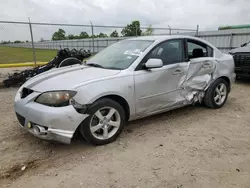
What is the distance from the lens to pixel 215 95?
4.99 meters

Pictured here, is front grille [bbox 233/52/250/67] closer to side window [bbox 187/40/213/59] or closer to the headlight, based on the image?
side window [bbox 187/40/213/59]

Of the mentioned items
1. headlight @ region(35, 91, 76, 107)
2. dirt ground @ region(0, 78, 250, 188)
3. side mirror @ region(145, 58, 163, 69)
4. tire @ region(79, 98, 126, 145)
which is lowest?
dirt ground @ region(0, 78, 250, 188)

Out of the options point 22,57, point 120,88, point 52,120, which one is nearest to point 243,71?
point 120,88

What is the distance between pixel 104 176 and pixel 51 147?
108cm

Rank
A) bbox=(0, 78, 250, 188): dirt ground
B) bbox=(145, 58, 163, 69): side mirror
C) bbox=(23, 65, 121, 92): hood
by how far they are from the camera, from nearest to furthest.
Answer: bbox=(0, 78, 250, 188): dirt ground, bbox=(23, 65, 121, 92): hood, bbox=(145, 58, 163, 69): side mirror

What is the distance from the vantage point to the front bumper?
292 centimetres

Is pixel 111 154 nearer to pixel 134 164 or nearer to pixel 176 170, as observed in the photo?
pixel 134 164

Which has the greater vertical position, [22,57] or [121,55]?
[121,55]

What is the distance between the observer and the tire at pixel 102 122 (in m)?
3.15

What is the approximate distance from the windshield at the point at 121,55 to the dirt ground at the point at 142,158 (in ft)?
3.81

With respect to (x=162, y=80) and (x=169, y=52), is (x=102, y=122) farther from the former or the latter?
(x=169, y=52)

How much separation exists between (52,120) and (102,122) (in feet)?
2.38

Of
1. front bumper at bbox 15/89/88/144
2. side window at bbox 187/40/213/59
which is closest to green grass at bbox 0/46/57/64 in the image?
side window at bbox 187/40/213/59

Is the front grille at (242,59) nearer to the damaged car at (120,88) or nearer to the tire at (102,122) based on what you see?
the damaged car at (120,88)
